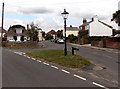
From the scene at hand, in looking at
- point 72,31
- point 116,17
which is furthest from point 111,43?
point 72,31

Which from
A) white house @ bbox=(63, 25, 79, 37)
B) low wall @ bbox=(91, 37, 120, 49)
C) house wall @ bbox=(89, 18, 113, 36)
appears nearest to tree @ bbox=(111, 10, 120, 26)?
low wall @ bbox=(91, 37, 120, 49)

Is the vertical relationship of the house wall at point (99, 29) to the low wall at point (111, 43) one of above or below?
above

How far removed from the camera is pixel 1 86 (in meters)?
8.76

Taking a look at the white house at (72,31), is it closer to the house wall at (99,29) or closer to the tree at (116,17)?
the house wall at (99,29)

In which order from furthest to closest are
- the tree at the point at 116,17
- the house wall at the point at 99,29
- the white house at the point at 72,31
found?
the white house at the point at 72,31 < the house wall at the point at 99,29 < the tree at the point at 116,17

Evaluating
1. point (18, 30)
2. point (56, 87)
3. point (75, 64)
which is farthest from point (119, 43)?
point (18, 30)

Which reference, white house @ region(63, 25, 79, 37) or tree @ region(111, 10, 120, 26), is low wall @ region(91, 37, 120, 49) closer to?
Answer: tree @ region(111, 10, 120, 26)

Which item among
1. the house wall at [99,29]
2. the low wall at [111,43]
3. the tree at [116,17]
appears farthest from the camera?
the house wall at [99,29]

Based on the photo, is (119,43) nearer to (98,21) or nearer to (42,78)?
(42,78)

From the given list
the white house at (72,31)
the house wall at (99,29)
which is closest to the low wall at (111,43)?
the house wall at (99,29)

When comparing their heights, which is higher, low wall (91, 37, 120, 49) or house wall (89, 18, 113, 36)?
house wall (89, 18, 113, 36)

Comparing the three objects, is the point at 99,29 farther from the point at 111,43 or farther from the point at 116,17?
the point at 116,17

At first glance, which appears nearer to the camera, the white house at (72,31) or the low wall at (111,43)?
the low wall at (111,43)

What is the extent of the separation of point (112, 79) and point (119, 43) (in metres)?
26.1
